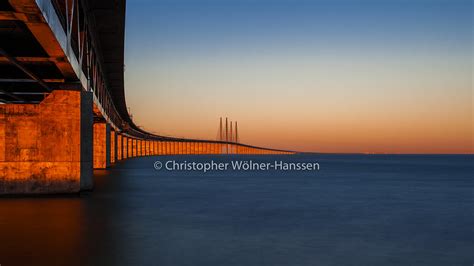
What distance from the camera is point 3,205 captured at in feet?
64.7

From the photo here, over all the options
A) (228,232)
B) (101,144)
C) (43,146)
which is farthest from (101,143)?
(228,232)

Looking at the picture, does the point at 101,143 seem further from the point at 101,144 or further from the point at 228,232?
the point at 228,232

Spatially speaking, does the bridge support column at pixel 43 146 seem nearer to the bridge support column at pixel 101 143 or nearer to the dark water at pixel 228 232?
the dark water at pixel 228 232

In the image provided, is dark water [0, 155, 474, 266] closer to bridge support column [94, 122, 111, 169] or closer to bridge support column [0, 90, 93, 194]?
bridge support column [0, 90, 93, 194]

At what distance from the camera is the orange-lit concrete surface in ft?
167

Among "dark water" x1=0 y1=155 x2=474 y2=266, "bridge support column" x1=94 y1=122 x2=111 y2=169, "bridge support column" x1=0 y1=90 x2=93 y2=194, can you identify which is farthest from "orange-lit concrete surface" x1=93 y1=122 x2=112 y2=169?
"bridge support column" x1=0 y1=90 x2=93 y2=194

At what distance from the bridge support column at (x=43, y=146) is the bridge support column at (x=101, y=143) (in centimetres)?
2800

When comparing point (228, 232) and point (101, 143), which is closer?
point (228, 232)

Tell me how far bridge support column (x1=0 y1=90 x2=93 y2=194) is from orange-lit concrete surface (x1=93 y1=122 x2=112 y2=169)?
28.0m

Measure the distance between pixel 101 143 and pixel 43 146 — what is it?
28.4 metres

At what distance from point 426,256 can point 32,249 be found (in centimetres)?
861

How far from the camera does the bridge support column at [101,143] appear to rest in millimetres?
50844

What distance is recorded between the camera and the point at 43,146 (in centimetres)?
2272

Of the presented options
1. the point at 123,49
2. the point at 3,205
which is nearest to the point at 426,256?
the point at 3,205
